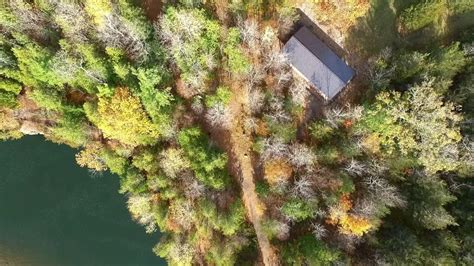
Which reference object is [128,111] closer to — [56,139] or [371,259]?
[56,139]

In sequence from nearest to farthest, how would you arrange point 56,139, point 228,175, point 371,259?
1. point 371,259
2. point 228,175
3. point 56,139

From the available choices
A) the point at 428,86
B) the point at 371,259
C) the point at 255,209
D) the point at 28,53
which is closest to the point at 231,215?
the point at 255,209

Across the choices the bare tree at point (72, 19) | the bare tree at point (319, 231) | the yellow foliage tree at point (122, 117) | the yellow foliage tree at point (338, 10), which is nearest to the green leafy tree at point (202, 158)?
the yellow foliage tree at point (122, 117)

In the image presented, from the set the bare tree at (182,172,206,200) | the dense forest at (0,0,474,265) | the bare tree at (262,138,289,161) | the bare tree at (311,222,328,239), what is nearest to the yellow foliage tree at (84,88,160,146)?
the dense forest at (0,0,474,265)

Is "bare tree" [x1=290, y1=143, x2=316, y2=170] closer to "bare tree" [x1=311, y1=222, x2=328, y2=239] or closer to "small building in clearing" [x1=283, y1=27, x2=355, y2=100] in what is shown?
"bare tree" [x1=311, y1=222, x2=328, y2=239]

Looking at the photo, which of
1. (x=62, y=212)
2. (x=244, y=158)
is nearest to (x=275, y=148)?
(x=244, y=158)

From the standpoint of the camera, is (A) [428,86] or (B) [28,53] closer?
(A) [428,86]

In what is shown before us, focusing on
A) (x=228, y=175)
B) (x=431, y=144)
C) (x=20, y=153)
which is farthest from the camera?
(x=20, y=153)
